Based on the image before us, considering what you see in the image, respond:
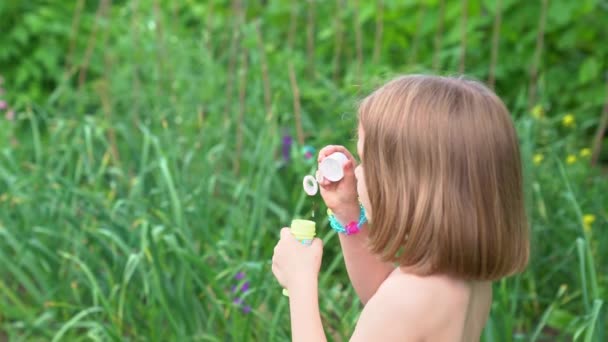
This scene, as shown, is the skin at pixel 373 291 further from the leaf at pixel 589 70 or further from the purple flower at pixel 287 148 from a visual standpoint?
the leaf at pixel 589 70

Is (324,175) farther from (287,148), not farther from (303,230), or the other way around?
(287,148)

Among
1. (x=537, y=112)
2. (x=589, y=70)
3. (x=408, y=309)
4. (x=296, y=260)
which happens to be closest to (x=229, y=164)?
(x=537, y=112)

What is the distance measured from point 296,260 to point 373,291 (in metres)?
0.23

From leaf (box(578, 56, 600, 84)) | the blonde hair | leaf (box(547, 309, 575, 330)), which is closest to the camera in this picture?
the blonde hair

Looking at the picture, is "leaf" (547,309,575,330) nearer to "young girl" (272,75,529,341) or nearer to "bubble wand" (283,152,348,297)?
"young girl" (272,75,529,341)

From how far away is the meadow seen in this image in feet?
10.1

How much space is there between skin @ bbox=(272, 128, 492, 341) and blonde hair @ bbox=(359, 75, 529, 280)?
0.04 meters

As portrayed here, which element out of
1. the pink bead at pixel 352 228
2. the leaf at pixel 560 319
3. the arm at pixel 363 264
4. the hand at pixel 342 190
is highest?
the hand at pixel 342 190

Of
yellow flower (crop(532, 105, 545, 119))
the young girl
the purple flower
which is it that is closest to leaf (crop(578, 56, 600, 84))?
yellow flower (crop(532, 105, 545, 119))

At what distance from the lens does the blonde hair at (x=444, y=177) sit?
181 centimetres

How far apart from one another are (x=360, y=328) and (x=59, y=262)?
6.18 ft

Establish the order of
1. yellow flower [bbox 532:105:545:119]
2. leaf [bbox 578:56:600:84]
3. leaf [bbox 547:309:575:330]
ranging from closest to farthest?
1. leaf [bbox 547:309:575:330]
2. yellow flower [bbox 532:105:545:119]
3. leaf [bbox 578:56:600:84]

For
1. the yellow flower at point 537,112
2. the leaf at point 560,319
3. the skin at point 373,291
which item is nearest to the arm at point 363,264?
the skin at point 373,291

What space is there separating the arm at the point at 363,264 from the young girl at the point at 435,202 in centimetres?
18
